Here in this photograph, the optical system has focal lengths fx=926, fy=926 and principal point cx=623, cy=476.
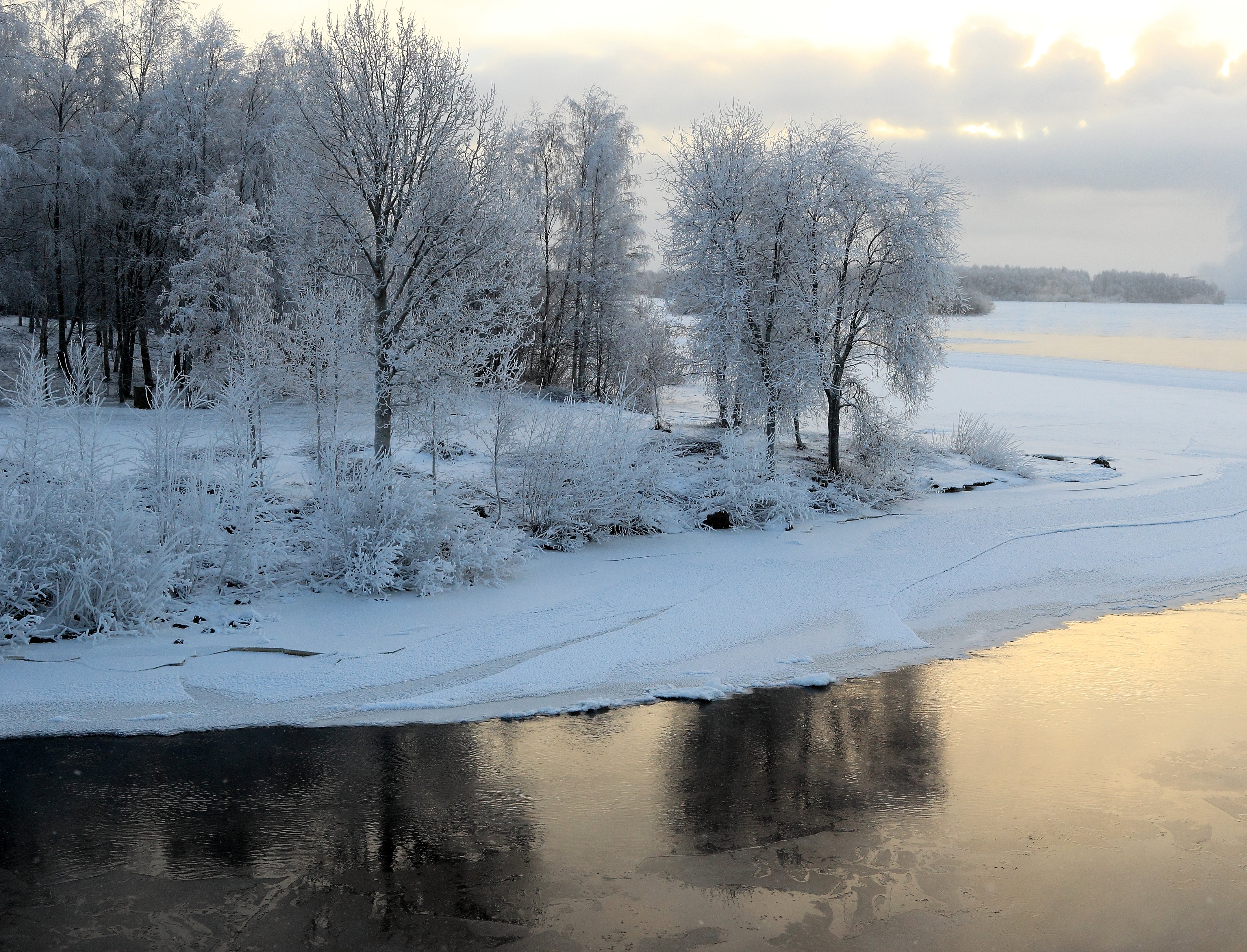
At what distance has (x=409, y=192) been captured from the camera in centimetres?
1688

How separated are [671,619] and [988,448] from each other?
14.4m

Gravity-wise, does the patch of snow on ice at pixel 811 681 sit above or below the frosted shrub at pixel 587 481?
below

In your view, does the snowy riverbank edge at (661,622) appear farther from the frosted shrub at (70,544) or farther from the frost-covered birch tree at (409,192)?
the frost-covered birch tree at (409,192)

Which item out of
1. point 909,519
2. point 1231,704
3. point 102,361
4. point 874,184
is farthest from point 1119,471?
point 102,361

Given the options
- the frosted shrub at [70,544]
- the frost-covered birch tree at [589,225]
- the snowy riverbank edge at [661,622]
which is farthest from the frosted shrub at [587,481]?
the frost-covered birch tree at [589,225]

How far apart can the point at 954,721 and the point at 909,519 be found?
364 inches

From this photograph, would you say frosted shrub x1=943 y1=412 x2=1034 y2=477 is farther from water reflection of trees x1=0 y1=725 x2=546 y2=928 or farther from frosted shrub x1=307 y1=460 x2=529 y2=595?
water reflection of trees x1=0 y1=725 x2=546 y2=928

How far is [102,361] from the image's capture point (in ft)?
115

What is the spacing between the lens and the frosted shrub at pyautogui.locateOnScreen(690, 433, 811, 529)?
16.6 meters

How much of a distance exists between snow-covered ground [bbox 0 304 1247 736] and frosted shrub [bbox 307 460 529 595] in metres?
0.30

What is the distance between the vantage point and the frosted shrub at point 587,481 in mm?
14906

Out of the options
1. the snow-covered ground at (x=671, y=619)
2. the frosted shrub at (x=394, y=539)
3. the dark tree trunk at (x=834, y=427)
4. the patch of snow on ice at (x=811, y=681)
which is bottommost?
the patch of snow on ice at (x=811, y=681)

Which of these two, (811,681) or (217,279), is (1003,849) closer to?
(811,681)

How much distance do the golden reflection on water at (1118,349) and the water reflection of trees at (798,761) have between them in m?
39.0
